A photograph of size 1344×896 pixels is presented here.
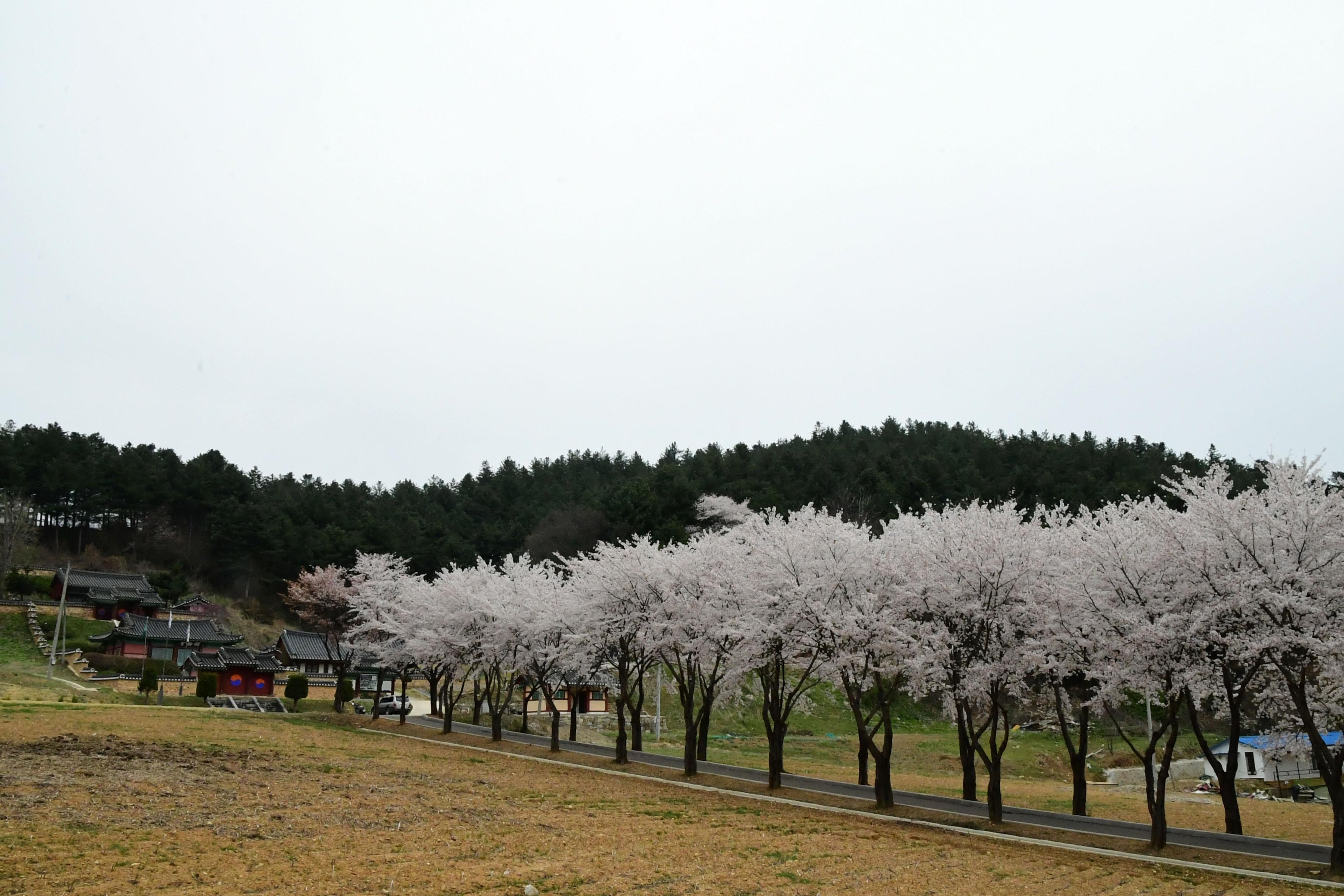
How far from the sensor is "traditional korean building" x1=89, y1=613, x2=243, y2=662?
65625mm

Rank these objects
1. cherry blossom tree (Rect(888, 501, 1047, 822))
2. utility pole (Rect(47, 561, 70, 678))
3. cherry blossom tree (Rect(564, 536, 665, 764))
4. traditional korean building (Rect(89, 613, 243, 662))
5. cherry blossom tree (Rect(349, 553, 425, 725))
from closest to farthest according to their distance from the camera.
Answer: cherry blossom tree (Rect(888, 501, 1047, 822)) < cherry blossom tree (Rect(564, 536, 665, 764)) < cherry blossom tree (Rect(349, 553, 425, 725)) < utility pole (Rect(47, 561, 70, 678)) < traditional korean building (Rect(89, 613, 243, 662))

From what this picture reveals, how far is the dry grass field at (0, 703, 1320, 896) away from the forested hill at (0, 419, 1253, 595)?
47.6 metres

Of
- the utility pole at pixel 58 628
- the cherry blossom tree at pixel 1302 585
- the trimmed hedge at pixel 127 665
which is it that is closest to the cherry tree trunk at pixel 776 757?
the cherry blossom tree at pixel 1302 585

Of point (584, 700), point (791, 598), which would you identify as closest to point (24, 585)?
point (584, 700)

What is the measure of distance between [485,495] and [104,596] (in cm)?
4244

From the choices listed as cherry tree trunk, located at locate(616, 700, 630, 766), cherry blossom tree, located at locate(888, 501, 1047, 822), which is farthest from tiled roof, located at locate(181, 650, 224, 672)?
cherry blossom tree, located at locate(888, 501, 1047, 822)

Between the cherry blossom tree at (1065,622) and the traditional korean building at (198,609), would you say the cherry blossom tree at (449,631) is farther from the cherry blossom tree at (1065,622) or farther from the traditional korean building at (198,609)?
the traditional korean building at (198,609)

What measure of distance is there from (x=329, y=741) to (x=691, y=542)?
638 inches

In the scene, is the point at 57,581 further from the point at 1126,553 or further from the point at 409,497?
the point at 1126,553

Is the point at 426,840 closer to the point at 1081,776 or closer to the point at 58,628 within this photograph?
the point at 1081,776

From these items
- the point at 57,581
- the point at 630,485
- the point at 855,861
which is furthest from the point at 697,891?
the point at 57,581

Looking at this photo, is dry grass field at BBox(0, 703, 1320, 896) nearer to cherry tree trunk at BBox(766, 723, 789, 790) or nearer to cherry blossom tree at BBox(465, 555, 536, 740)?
cherry tree trunk at BBox(766, 723, 789, 790)

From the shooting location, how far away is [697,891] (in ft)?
42.8

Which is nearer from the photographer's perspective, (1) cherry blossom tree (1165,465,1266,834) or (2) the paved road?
(1) cherry blossom tree (1165,465,1266,834)
